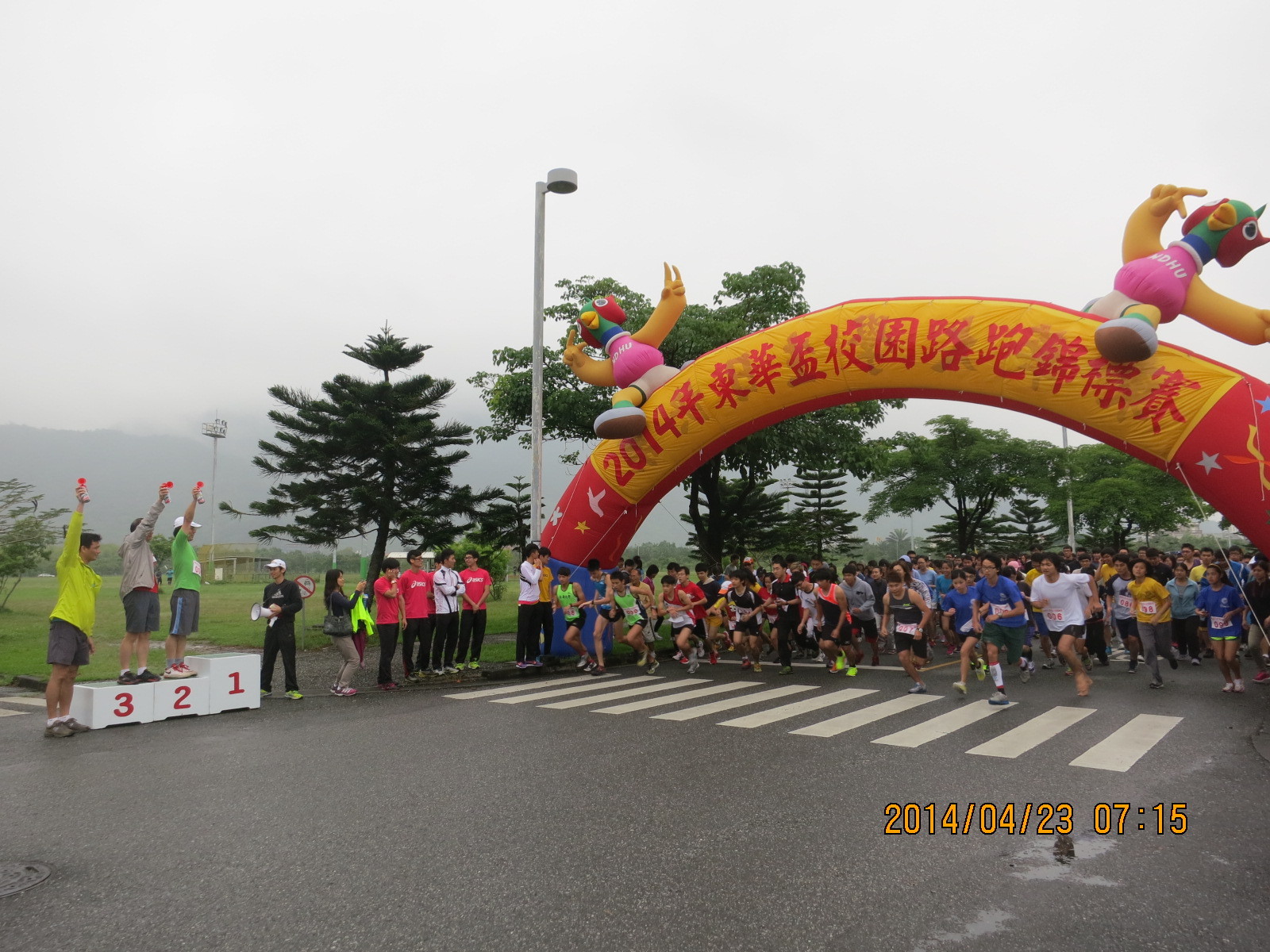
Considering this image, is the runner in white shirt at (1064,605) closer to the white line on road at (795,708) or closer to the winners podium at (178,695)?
the white line on road at (795,708)

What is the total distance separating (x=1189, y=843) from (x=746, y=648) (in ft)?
28.3

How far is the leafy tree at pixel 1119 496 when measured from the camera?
3841 cm

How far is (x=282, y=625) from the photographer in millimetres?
Result: 10258

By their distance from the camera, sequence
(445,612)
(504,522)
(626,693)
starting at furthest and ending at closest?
1. (504,522)
2. (445,612)
3. (626,693)

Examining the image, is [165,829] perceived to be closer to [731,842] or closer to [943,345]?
[731,842]

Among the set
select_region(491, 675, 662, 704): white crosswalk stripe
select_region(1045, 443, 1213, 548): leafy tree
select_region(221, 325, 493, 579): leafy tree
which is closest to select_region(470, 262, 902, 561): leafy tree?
select_region(221, 325, 493, 579): leafy tree

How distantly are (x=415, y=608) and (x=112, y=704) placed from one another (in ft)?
12.4

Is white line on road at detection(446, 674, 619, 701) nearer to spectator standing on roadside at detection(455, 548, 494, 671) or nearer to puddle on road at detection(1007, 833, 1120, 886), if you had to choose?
spectator standing on roadside at detection(455, 548, 494, 671)

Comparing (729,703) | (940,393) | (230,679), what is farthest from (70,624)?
(940,393)

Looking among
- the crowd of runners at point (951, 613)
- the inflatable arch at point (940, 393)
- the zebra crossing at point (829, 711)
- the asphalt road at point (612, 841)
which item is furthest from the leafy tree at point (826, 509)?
the asphalt road at point (612, 841)

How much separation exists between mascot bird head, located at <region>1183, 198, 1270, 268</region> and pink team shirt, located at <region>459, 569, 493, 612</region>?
1114 centimetres

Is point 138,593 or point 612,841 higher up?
point 138,593

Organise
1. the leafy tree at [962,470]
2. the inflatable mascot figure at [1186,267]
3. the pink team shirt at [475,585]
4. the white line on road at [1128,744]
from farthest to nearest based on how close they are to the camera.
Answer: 1. the leafy tree at [962,470]
2. the pink team shirt at [475,585]
3. the inflatable mascot figure at [1186,267]
4. the white line on road at [1128,744]
